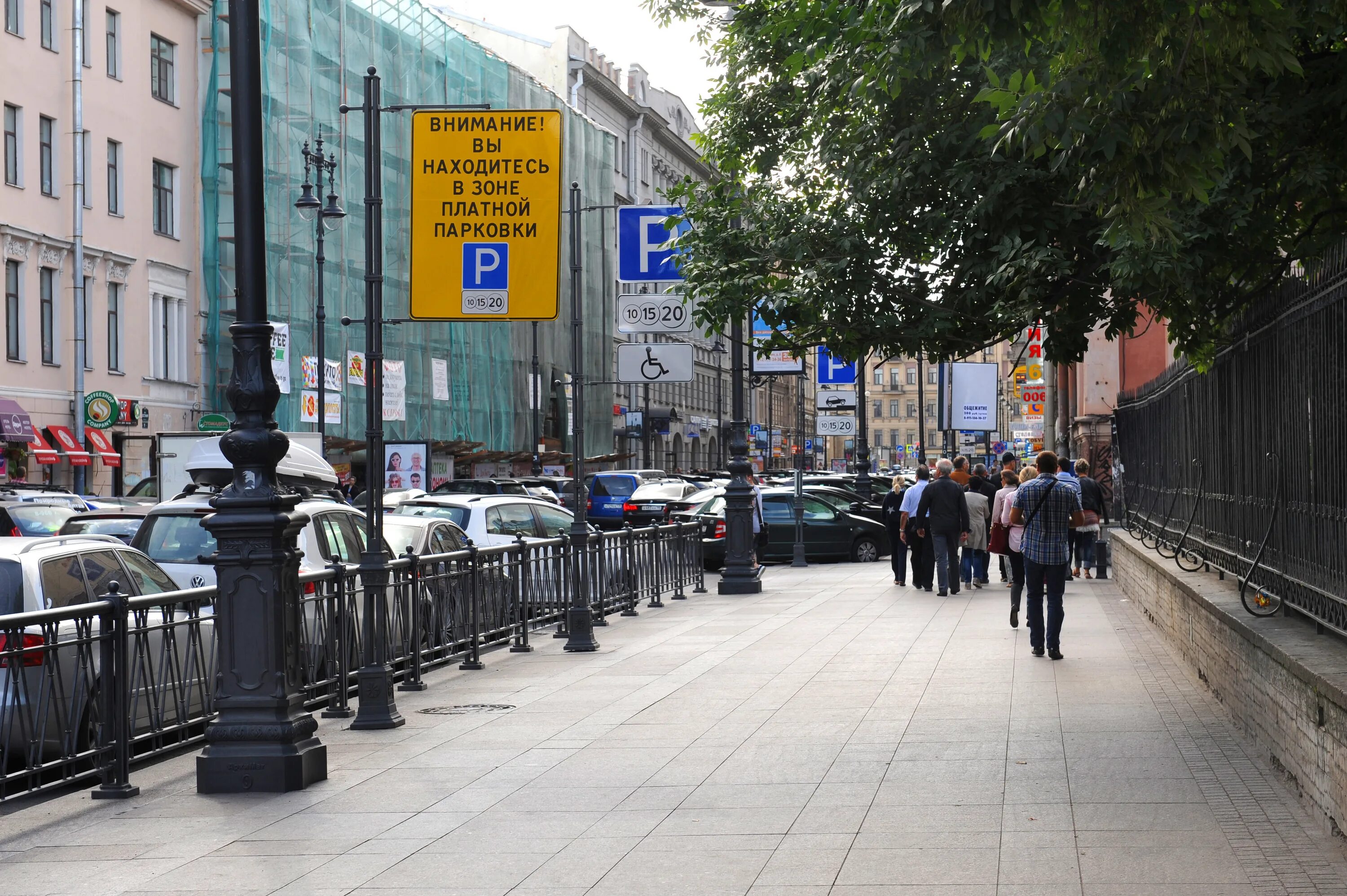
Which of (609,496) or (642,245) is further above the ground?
(642,245)

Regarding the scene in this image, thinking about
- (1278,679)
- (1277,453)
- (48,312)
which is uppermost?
(48,312)

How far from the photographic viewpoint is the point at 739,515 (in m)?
25.0

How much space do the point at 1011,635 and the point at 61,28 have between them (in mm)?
32404

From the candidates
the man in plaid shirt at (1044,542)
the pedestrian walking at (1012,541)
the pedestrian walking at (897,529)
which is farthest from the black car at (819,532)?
the man in plaid shirt at (1044,542)

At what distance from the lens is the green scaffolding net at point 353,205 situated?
45594 millimetres

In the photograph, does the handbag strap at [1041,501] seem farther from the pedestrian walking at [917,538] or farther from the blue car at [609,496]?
the blue car at [609,496]

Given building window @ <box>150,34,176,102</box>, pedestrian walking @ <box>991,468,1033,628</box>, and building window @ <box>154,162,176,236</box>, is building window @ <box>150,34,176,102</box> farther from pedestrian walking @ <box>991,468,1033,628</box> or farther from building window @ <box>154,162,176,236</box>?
pedestrian walking @ <box>991,468,1033,628</box>

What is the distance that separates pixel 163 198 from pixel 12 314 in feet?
24.5

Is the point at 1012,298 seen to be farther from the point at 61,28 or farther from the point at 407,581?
the point at 61,28

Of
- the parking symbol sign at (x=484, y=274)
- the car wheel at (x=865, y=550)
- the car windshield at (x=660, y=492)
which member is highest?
the parking symbol sign at (x=484, y=274)

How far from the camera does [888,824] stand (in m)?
7.58

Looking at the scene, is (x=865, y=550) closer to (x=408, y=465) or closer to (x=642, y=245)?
(x=408, y=465)

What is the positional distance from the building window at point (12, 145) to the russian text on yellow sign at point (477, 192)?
29.1 metres

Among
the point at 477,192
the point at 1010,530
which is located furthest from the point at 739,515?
the point at 477,192
